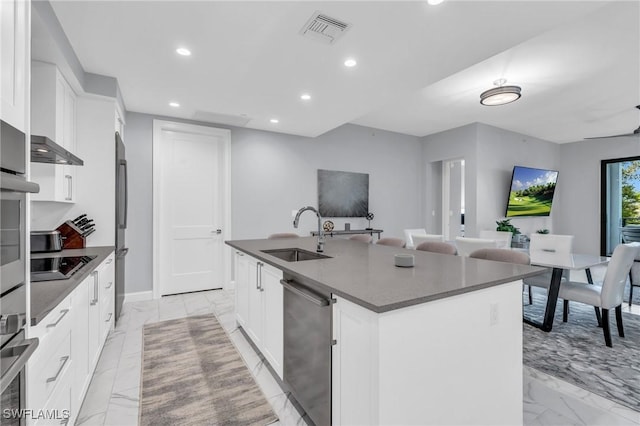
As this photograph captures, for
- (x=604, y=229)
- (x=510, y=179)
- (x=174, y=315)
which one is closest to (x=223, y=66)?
(x=174, y=315)

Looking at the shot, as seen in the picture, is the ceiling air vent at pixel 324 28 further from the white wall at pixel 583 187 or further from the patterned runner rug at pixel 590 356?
the white wall at pixel 583 187

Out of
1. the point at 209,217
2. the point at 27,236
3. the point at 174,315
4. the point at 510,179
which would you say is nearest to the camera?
the point at 27,236

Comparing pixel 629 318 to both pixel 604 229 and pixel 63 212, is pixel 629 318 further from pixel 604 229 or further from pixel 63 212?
pixel 63 212

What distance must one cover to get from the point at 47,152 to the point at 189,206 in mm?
2671

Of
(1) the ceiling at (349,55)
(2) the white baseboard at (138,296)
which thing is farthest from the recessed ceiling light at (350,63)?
(2) the white baseboard at (138,296)

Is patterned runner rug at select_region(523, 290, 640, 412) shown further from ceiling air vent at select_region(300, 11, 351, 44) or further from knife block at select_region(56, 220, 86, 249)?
knife block at select_region(56, 220, 86, 249)

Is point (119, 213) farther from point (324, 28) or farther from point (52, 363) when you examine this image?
point (324, 28)

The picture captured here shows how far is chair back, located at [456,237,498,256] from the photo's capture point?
3.26 meters

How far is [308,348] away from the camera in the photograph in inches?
64.1

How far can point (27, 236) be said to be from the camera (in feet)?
3.70

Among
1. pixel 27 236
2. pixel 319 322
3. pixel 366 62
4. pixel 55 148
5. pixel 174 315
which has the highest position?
pixel 366 62

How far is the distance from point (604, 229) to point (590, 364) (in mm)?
6340

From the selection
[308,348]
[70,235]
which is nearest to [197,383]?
[308,348]

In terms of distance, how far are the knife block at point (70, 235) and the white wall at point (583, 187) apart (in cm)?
958
